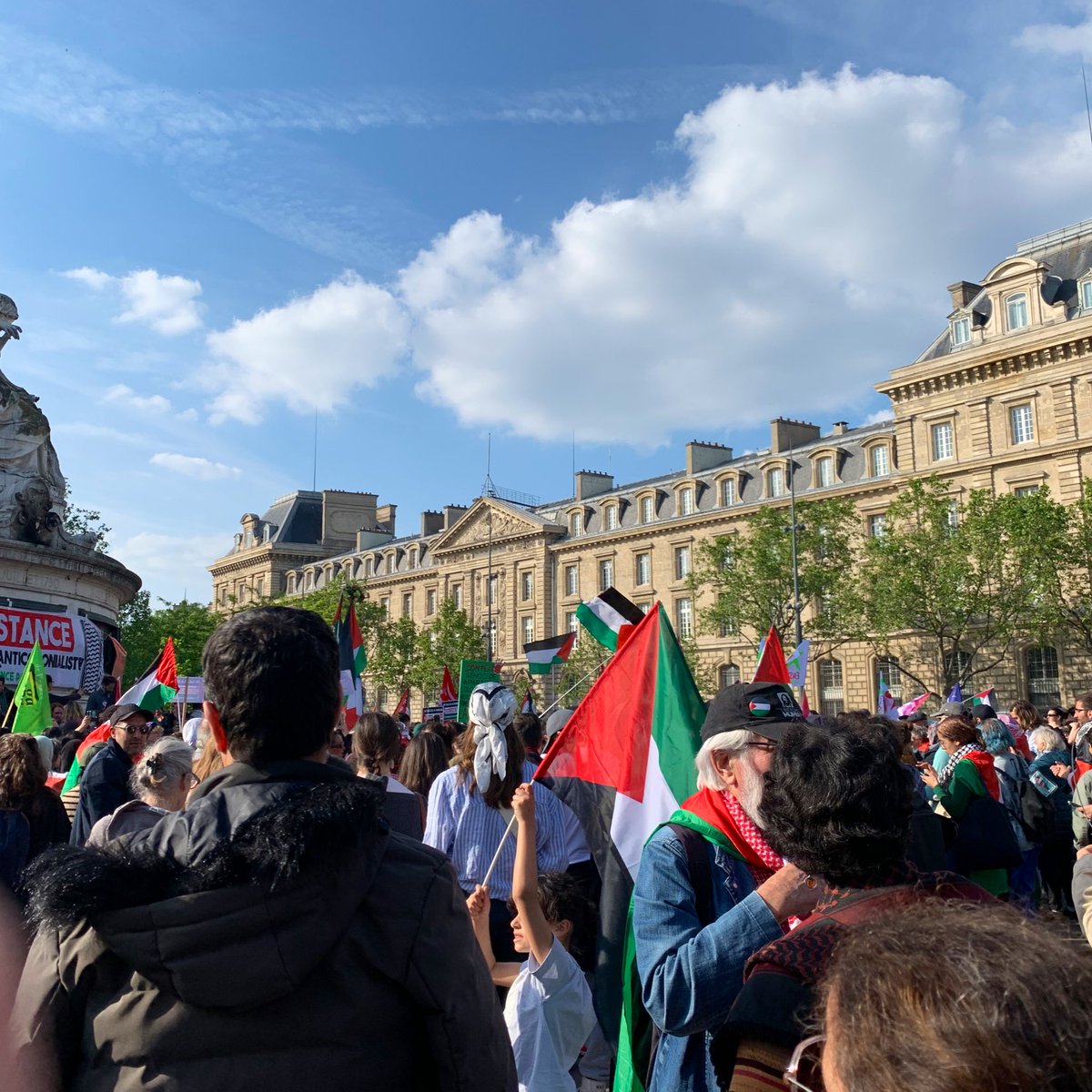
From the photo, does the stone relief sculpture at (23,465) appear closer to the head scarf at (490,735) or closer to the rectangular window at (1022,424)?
the head scarf at (490,735)

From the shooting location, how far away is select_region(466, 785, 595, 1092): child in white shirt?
3.79 metres

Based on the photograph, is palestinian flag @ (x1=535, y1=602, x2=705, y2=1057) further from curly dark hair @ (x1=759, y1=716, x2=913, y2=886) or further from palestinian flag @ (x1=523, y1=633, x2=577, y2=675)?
palestinian flag @ (x1=523, y1=633, x2=577, y2=675)

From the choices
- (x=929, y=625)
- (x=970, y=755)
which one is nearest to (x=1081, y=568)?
(x=929, y=625)

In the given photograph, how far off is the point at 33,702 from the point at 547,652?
5587mm

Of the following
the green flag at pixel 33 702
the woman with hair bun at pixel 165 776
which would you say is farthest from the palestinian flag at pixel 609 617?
the green flag at pixel 33 702

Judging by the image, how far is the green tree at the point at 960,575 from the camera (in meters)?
38.7

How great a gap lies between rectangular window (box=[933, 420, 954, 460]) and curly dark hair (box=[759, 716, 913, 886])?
45.2 meters

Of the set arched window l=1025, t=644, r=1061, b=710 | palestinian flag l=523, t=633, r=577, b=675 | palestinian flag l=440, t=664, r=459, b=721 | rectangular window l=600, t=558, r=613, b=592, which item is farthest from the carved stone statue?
rectangular window l=600, t=558, r=613, b=592

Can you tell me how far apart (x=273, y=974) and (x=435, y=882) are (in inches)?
13.1

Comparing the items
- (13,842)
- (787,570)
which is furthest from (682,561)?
(13,842)

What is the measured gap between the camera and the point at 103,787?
647 cm

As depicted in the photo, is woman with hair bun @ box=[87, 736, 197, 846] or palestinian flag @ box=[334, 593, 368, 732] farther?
palestinian flag @ box=[334, 593, 368, 732]

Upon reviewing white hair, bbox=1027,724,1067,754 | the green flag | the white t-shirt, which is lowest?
the white t-shirt

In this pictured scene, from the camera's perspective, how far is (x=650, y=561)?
200ft
